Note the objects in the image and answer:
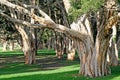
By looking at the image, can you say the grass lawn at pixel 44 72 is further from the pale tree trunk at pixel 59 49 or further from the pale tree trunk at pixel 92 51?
the pale tree trunk at pixel 59 49

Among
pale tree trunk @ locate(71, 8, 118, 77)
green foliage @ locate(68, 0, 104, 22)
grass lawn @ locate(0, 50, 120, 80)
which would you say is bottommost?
grass lawn @ locate(0, 50, 120, 80)

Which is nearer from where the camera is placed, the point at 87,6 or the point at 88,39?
the point at 87,6

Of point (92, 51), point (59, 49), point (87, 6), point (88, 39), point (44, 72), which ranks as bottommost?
point (44, 72)

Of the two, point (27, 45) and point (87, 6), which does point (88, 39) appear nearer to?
point (87, 6)

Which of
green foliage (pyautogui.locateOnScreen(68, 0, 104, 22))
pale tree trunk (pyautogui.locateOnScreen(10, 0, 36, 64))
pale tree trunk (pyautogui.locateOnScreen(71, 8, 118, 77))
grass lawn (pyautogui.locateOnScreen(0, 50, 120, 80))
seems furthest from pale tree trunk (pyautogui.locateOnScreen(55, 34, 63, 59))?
green foliage (pyautogui.locateOnScreen(68, 0, 104, 22))

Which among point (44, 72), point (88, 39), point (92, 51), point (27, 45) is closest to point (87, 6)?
point (88, 39)

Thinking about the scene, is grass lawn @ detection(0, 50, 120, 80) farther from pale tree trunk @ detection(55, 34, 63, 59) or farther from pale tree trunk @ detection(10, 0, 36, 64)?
pale tree trunk @ detection(55, 34, 63, 59)

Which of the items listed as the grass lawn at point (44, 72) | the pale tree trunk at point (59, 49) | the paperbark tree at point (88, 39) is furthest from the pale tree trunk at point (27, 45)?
the paperbark tree at point (88, 39)

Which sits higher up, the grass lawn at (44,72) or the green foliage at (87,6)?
the green foliage at (87,6)

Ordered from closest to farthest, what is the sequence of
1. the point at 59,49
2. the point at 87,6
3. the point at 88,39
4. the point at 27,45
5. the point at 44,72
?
the point at 87,6 → the point at 88,39 → the point at 44,72 → the point at 27,45 → the point at 59,49

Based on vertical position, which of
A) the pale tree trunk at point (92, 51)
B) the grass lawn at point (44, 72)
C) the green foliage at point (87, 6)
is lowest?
the grass lawn at point (44, 72)

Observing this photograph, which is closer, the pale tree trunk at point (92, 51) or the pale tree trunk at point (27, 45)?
the pale tree trunk at point (92, 51)

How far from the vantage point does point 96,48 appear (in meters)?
21.5

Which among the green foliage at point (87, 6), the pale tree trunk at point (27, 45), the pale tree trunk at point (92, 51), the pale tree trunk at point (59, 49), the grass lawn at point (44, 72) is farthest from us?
the pale tree trunk at point (59, 49)
